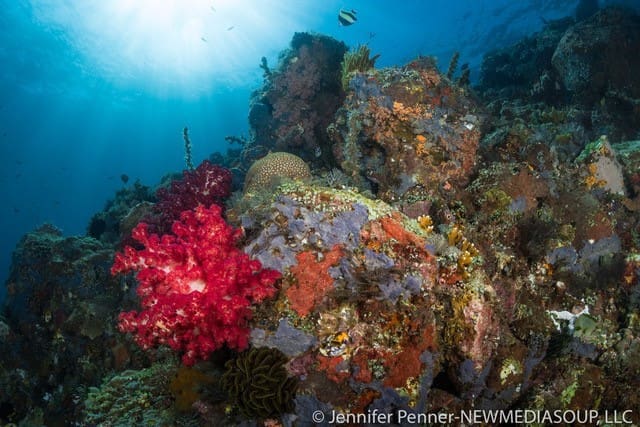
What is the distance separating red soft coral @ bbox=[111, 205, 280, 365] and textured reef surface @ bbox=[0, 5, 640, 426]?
0.02 meters

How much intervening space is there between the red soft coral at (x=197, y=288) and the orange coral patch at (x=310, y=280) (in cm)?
24

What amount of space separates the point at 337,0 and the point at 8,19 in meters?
32.5

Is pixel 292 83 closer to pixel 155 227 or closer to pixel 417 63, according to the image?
pixel 417 63

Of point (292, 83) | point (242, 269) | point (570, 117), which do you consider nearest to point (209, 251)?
point (242, 269)

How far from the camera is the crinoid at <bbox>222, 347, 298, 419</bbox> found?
3031mm

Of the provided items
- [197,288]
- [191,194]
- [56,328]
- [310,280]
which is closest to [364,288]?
[310,280]

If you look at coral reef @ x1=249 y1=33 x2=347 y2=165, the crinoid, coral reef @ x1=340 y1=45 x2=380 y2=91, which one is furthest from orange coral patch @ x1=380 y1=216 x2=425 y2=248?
coral reef @ x1=340 y1=45 x2=380 y2=91

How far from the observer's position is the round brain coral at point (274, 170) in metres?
6.92

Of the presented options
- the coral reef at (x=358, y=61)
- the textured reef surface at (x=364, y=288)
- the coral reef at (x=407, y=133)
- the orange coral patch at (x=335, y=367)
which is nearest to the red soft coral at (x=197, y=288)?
the textured reef surface at (x=364, y=288)

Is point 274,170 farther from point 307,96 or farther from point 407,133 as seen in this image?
point 307,96

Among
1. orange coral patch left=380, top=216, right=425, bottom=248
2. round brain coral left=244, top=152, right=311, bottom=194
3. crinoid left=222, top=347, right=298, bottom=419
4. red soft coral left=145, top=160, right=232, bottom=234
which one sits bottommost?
crinoid left=222, top=347, right=298, bottom=419

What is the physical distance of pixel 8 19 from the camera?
110ft

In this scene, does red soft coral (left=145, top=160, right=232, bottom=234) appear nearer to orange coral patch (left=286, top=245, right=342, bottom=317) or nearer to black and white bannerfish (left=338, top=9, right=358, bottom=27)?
orange coral patch (left=286, top=245, right=342, bottom=317)

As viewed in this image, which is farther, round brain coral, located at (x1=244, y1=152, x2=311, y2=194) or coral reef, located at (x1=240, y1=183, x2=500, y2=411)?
round brain coral, located at (x1=244, y1=152, x2=311, y2=194)
